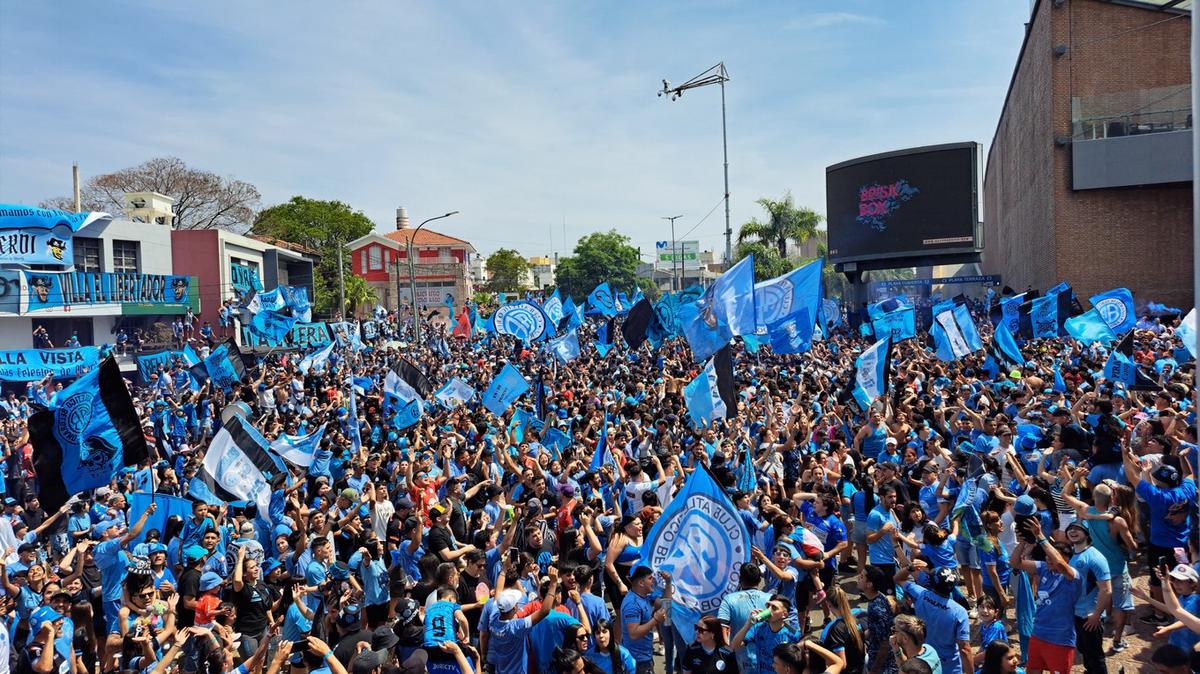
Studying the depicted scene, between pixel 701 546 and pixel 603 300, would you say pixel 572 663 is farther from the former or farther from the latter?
pixel 603 300

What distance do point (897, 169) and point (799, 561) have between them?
36.7 meters

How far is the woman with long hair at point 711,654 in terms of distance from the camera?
5.21 metres

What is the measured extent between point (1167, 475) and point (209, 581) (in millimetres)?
7937

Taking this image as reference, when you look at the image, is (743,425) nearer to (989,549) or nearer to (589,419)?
(589,419)

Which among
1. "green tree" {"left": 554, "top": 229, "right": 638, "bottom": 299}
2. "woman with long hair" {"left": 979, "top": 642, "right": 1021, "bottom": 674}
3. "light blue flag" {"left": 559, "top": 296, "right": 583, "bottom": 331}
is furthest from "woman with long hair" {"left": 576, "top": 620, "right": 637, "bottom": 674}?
"green tree" {"left": 554, "top": 229, "right": 638, "bottom": 299}

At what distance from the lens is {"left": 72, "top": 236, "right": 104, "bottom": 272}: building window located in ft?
110

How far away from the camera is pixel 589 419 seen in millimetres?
13844

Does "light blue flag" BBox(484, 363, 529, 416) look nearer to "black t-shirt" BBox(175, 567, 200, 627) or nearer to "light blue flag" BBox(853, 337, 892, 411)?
"light blue flag" BBox(853, 337, 892, 411)

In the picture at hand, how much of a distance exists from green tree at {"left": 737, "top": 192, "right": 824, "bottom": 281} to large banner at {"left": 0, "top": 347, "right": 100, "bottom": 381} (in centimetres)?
4450

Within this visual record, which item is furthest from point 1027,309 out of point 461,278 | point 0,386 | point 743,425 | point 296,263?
point 461,278

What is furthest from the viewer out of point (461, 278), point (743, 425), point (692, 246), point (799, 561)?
point (692, 246)

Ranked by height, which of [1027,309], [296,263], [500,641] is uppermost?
[296,263]

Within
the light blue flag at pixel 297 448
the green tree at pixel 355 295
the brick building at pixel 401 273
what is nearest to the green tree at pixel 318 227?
the green tree at pixel 355 295

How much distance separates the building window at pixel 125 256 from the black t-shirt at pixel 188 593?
33555mm
